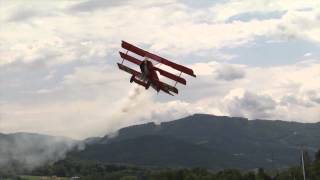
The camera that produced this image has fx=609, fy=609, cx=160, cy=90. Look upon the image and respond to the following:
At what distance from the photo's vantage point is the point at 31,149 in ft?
512

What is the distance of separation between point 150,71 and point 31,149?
294ft

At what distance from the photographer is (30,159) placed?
16538 cm

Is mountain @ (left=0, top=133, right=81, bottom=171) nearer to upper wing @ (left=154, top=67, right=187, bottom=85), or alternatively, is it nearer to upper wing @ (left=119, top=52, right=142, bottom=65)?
upper wing @ (left=119, top=52, right=142, bottom=65)

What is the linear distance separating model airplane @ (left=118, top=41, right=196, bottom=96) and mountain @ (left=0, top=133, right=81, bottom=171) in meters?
57.7

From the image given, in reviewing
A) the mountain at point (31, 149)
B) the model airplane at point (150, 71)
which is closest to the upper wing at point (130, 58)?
the model airplane at point (150, 71)

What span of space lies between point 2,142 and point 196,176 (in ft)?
209

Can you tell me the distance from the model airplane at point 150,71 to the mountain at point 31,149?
189 feet

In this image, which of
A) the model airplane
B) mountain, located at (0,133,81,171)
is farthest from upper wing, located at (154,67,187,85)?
mountain, located at (0,133,81,171)

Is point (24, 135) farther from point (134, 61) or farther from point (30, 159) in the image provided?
point (134, 61)

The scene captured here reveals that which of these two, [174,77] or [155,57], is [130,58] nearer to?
[155,57]

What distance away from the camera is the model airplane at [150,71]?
244 ft

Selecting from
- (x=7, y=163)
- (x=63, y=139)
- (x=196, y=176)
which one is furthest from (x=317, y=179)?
(x=7, y=163)

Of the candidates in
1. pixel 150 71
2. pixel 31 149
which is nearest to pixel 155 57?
pixel 150 71

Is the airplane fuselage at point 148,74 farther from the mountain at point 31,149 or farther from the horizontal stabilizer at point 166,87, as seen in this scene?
the mountain at point 31,149
